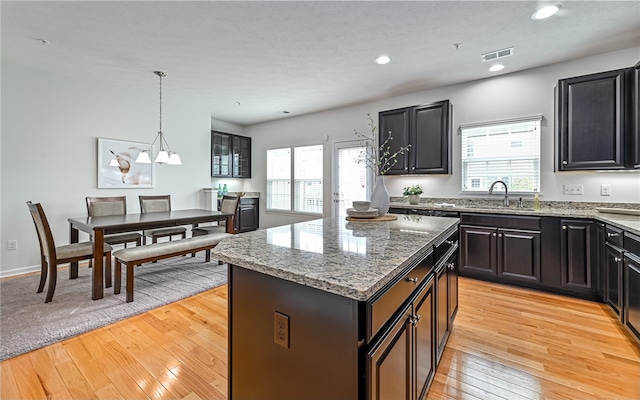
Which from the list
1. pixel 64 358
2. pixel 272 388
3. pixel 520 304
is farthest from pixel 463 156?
pixel 64 358

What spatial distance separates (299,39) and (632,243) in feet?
11.0

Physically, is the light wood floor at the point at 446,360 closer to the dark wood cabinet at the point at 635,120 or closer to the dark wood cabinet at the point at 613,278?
the dark wood cabinet at the point at 613,278

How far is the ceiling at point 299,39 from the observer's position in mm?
2465

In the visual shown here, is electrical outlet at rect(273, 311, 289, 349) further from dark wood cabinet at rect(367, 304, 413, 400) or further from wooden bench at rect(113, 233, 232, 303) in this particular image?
wooden bench at rect(113, 233, 232, 303)

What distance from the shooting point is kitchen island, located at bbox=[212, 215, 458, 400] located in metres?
0.84

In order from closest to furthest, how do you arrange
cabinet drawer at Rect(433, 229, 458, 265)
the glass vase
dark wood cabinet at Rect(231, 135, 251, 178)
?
cabinet drawer at Rect(433, 229, 458, 265) < the glass vase < dark wood cabinet at Rect(231, 135, 251, 178)

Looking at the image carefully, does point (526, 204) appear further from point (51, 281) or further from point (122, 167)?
point (122, 167)

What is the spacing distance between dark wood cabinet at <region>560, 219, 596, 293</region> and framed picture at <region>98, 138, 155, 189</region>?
582cm

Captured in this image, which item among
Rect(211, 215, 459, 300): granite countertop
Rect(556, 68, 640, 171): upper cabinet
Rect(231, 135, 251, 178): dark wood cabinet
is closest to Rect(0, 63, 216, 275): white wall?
Rect(231, 135, 251, 178): dark wood cabinet

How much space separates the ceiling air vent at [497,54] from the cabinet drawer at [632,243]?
2201 mm

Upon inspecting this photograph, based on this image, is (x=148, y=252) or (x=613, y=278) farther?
(x=148, y=252)

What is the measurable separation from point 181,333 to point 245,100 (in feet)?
13.2

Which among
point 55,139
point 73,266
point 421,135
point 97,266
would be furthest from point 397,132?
point 55,139

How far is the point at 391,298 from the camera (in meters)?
1.00
